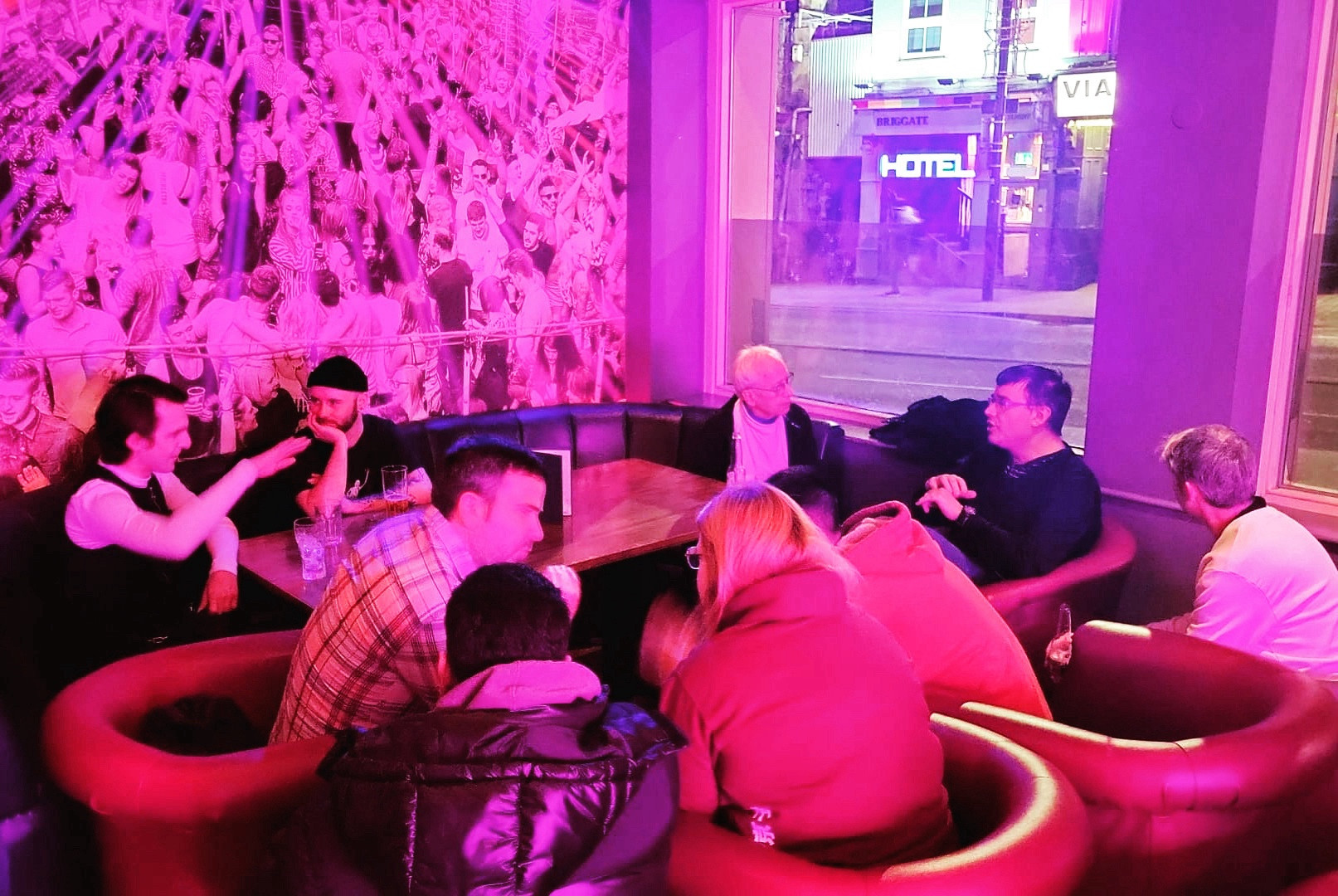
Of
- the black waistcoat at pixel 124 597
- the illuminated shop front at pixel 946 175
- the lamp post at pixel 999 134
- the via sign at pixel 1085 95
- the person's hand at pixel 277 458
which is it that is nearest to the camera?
the black waistcoat at pixel 124 597

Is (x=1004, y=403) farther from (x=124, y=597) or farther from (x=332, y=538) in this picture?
(x=124, y=597)

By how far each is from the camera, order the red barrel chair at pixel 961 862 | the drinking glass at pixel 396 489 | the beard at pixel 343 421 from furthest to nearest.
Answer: the beard at pixel 343 421 → the drinking glass at pixel 396 489 → the red barrel chair at pixel 961 862

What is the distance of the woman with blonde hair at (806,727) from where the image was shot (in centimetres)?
179

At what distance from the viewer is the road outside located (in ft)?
18.3

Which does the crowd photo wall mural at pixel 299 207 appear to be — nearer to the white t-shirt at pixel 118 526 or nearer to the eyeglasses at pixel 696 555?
the white t-shirt at pixel 118 526

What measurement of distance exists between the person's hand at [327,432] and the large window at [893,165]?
2.55 meters

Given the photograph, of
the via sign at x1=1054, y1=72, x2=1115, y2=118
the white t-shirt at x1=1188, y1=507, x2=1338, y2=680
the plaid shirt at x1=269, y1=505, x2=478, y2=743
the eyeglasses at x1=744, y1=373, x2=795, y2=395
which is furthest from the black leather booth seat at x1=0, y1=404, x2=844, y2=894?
the white t-shirt at x1=1188, y1=507, x2=1338, y2=680

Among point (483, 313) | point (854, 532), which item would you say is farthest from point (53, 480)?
point (854, 532)

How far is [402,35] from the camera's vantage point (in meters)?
4.50

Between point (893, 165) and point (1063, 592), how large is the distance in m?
2.97

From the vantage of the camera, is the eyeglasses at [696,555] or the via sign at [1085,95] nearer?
the eyeglasses at [696,555]

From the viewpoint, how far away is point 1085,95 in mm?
4168

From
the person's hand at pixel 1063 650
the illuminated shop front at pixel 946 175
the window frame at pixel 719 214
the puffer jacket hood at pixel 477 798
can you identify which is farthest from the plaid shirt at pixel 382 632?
the illuminated shop front at pixel 946 175

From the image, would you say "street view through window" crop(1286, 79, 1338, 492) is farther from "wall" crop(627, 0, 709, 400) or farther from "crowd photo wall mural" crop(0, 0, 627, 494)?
"crowd photo wall mural" crop(0, 0, 627, 494)
